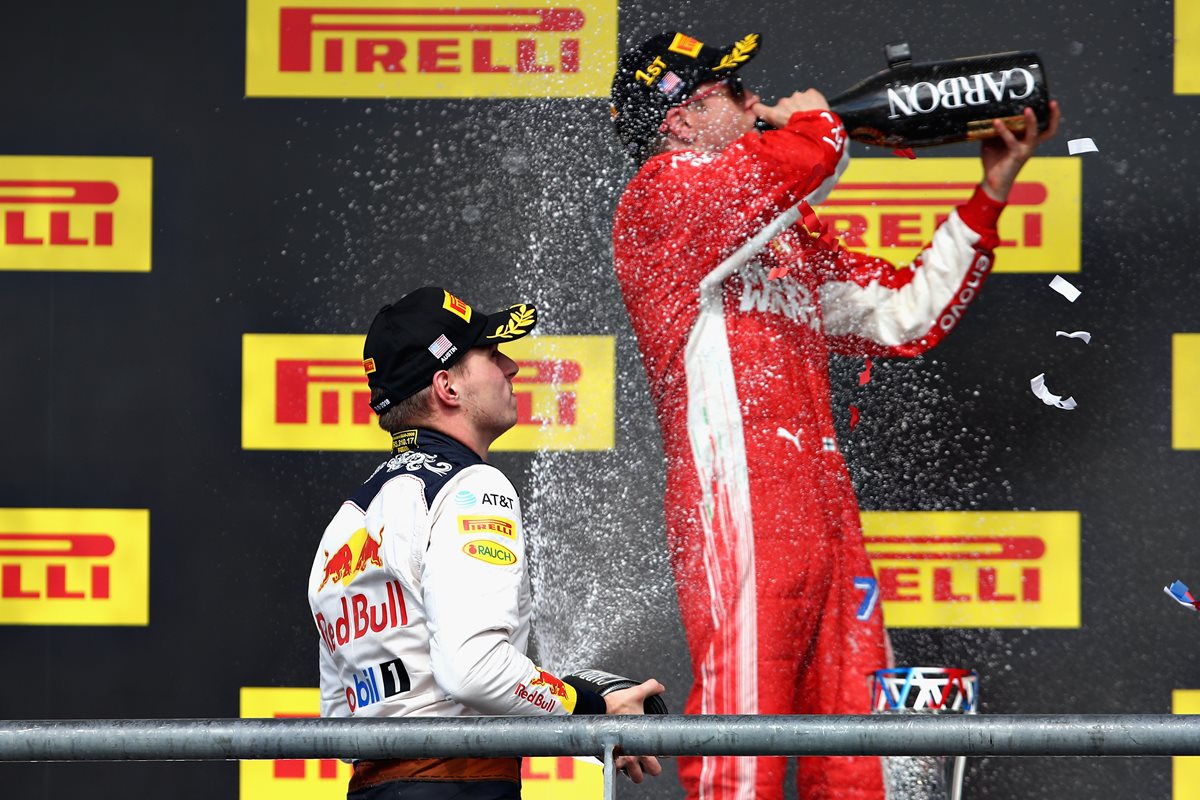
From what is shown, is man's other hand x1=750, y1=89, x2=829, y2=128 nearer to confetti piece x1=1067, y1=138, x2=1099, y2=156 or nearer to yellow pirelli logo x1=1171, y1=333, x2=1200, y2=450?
confetti piece x1=1067, y1=138, x2=1099, y2=156

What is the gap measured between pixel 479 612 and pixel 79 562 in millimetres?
1665

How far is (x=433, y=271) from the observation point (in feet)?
9.82

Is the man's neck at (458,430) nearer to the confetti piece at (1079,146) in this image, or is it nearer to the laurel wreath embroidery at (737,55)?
the laurel wreath embroidery at (737,55)

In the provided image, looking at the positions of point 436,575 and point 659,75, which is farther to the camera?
point 659,75

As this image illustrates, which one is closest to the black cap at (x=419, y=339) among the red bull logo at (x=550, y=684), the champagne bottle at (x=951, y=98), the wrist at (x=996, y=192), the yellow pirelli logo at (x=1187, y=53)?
the red bull logo at (x=550, y=684)

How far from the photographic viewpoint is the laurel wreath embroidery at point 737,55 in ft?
8.39

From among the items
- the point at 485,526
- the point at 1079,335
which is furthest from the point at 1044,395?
the point at 485,526

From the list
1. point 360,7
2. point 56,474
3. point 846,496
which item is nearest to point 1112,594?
point 846,496

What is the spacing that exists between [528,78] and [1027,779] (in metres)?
1.75

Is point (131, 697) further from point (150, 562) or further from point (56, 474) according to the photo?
point (56, 474)

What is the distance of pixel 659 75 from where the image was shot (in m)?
2.60

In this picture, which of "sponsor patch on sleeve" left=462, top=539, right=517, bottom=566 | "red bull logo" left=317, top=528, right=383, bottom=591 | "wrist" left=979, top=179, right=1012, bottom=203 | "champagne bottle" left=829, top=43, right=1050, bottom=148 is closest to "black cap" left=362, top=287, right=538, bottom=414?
"red bull logo" left=317, top=528, right=383, bottom=591

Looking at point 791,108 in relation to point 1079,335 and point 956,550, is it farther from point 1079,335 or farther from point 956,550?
point 956,550

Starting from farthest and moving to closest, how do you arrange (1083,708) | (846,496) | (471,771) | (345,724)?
(1083,708) < (846,496) < (471,771) < (345,724)
